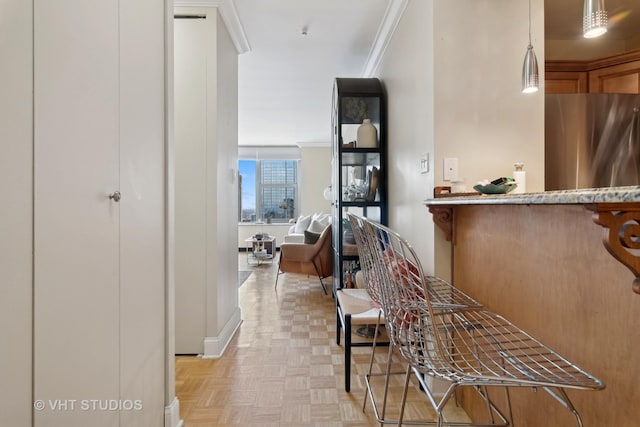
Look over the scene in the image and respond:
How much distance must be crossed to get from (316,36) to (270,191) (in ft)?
19.0

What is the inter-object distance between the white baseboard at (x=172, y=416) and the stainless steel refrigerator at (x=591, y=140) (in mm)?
2556

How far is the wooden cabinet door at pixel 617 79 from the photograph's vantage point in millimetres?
2439

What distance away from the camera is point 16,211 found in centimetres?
75

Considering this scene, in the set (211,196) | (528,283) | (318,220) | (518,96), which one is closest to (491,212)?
(528,283)

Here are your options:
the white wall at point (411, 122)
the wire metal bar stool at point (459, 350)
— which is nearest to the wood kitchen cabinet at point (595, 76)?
A: the white wall at point (411, 122)

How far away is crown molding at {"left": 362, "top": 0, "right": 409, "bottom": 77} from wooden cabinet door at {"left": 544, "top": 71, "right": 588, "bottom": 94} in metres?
1.30

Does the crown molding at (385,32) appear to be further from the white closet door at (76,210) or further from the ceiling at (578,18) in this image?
the white closet door at (76,210)

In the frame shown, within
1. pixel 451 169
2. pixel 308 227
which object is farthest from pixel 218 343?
pixel 308 227

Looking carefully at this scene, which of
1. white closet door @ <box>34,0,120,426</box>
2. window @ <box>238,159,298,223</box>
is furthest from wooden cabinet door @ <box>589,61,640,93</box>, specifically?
window @ <box>238,159,298,223</box>

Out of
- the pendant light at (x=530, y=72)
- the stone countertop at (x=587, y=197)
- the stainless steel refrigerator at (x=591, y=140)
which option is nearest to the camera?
the stone countertop at (x=587, y=197)

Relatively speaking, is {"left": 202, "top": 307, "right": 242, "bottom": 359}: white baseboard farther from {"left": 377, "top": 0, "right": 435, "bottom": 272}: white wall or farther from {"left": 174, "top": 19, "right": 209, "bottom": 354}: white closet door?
{"left": 377, "top": 0, "right": 435, "bottom": 272}: white wall

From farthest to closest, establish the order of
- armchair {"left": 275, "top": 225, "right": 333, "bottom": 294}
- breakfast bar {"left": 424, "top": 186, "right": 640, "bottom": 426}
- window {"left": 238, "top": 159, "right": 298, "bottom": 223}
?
window {"left": 238, "top": 159, "right": 298, "bottom": 223}, armchair {"left": 275, "top": 225, "right": 333, "bottom": 294}, breakfast bar {"left": 424, "top": 186, "right": 640, "bottom": 426}

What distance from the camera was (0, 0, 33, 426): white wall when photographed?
713mm

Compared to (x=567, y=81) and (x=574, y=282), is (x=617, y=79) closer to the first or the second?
(x=567, y=81)
